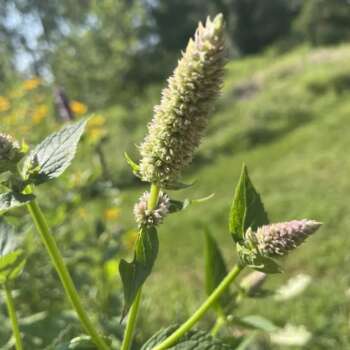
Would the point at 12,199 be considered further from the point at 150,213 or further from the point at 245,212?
the point at 245,212

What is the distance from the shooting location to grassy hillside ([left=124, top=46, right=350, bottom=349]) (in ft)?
11.7

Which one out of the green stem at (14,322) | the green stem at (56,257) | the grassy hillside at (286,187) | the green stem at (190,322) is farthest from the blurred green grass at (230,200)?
the green stem at (190,322)

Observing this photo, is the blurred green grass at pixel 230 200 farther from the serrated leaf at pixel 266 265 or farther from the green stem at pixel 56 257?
the serrated leaf at pixel 266 265

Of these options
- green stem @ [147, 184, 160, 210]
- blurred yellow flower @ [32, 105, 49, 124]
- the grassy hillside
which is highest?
blurred yellow flower @ [32, 105, 49, 124]

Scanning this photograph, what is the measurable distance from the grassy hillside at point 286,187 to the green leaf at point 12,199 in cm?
50

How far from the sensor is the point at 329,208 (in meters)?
5.21

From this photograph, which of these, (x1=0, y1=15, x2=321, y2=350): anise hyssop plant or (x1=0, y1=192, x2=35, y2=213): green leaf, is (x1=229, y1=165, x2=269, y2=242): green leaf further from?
(x1=0, y1=192, x2=35, y2=213): green leaf

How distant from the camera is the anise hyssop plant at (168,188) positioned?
0.65m

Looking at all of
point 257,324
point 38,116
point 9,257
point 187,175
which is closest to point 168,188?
point 9,257

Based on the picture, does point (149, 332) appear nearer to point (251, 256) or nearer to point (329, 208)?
point (251, 256)

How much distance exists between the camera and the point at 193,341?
31.9 inches

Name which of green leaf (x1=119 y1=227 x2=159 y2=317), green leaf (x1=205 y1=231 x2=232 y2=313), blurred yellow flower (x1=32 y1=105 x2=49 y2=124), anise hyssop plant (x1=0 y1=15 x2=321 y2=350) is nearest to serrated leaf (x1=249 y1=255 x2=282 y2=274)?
anise hyssop plant (x1=0 y1=15 x2=321 y2=350)

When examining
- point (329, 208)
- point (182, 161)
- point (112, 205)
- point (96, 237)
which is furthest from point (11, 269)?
point (329, 208)

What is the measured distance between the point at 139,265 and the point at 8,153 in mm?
211
